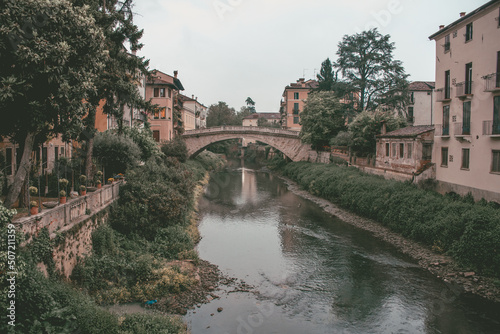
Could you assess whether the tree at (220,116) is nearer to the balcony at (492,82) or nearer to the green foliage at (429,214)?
the green foliage at (429,214)

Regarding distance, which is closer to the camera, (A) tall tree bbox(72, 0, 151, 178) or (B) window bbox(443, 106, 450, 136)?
(A) tall tree bbox(72, 0, 151, 178)

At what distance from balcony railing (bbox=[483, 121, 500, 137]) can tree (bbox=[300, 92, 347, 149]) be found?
70.3 ft

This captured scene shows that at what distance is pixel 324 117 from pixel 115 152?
1018 inches

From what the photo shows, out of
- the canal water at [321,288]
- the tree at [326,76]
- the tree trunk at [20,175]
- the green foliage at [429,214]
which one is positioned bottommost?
the canal water at [321,288]

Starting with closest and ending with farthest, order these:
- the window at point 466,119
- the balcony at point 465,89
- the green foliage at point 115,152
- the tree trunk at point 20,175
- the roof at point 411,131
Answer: the tree trunk at point 20,175, the balcony at point 465,89, the window at point 466,119, the green foliage at point 115,152, the roof at point 411,131

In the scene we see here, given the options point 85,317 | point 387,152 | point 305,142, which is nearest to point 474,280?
point 85,317

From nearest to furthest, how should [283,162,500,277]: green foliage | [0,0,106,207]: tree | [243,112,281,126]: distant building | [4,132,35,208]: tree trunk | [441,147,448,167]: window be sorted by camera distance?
1. [0,0,106,207]: tree
2. [4,132,35,208]: tree trunk
3. [283,162,500,277]: green foliage
4. [441,147,448,167]: window
5. [243,112,281,126]: distant building

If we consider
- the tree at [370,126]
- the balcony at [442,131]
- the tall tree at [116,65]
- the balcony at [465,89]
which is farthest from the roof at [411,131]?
the tall tree at [116,65]

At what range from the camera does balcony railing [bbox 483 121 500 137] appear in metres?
17.4

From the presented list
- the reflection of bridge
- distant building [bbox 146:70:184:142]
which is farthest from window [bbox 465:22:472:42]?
distant building [bbox 146:70:184:142]

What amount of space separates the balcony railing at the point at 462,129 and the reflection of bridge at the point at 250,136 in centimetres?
2631

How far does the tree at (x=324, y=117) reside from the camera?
132 ft

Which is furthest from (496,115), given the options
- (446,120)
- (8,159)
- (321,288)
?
(8,159)

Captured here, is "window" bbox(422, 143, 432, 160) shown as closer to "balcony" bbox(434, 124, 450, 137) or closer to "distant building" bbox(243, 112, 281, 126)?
"balcony" bbox(434, 124, 450, 137)
